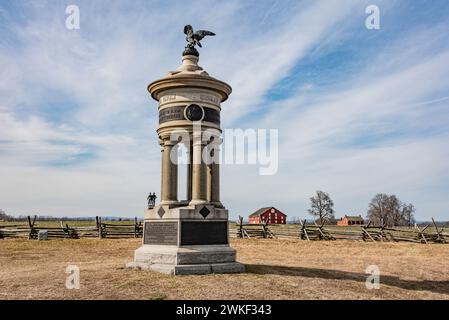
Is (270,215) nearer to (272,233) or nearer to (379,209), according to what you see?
(379,209)

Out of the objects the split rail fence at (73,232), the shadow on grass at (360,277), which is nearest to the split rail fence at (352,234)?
the split rail fence at (73,232)

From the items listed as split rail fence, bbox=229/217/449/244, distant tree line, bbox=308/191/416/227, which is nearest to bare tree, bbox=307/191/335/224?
distant tree line, bbox=308/191/416/227

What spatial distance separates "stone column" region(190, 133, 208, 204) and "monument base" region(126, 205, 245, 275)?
0.37m

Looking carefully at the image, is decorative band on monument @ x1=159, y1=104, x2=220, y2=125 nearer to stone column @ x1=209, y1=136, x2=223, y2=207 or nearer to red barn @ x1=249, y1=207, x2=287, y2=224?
stone column @ x1=209, y1=136, x2=223, y2=207

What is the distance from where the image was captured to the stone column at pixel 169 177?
13148 mm

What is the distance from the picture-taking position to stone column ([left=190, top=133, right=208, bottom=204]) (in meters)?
12.6

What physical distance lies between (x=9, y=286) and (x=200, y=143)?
631cm

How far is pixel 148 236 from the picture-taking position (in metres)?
12.8

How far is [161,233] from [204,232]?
4.15ft

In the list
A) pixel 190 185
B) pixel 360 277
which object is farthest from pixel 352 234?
pixel 190 185

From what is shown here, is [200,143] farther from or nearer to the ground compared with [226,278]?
farther from the ground

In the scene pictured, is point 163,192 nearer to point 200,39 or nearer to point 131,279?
point 131,279
